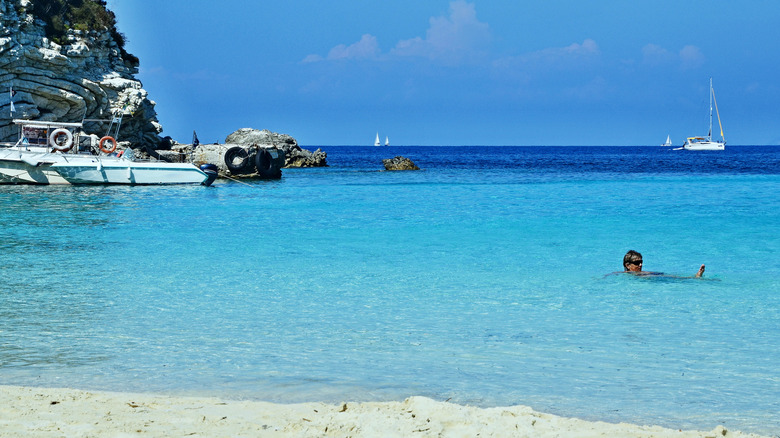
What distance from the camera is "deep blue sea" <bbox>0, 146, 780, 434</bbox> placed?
591 cm

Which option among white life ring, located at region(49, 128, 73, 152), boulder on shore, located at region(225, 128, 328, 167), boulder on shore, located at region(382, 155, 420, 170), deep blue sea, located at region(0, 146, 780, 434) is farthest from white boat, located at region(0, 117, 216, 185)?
boulder on shore, located at region(382, 155, 420, 170)

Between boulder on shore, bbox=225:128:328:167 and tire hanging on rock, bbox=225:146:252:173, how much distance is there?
10046 millimetres

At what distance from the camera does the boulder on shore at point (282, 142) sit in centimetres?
5526

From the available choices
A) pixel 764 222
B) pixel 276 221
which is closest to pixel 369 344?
pixel 276 221

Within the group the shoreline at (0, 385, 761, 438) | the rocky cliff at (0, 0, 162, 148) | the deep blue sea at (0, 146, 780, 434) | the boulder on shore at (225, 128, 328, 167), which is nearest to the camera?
the shoreline at (0, 385, 761, 438)

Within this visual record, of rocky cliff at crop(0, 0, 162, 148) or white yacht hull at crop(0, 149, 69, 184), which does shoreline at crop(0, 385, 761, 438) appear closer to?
white yacht hull at crop(0, 149, 69, 184)

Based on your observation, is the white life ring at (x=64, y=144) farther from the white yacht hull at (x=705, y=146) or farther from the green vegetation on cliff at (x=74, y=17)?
the white yacht hull at (x=705, y=146)

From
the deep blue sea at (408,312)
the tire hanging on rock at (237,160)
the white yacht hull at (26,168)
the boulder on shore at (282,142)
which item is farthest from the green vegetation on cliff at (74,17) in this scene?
the deep blue sea at (408,312)

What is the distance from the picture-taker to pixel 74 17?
44625 millimetres

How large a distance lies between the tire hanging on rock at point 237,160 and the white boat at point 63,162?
943 centimetres

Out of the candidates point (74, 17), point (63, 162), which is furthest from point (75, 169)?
point (74, 17)

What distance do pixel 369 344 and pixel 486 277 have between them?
4.46 m

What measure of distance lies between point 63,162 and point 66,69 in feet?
44.4

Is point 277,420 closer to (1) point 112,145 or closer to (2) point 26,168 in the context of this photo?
(2) point 26,168
